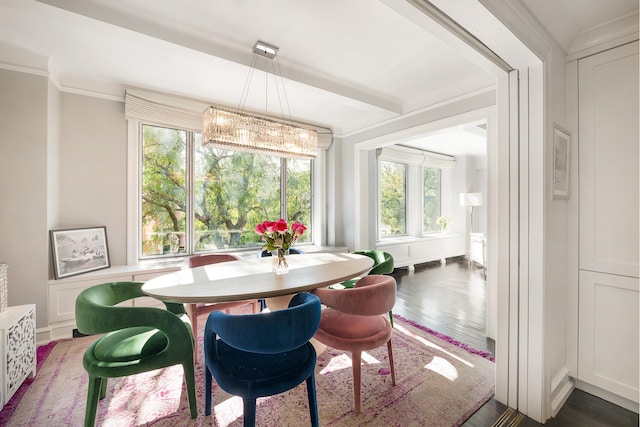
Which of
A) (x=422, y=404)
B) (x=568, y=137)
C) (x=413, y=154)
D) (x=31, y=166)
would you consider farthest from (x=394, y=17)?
(x=413, y=154)

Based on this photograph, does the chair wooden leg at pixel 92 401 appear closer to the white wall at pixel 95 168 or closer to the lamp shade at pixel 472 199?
the white wall at pixel 95 168

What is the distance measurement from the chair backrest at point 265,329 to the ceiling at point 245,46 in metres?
1.46

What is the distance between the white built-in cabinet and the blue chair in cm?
188

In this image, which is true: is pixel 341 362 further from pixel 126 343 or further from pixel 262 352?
pixel 126 343

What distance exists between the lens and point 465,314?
10.4ft

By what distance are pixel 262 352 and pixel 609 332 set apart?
2.17 m

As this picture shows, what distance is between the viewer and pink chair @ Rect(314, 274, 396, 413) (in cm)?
153

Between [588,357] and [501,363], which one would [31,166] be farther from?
[588,357]

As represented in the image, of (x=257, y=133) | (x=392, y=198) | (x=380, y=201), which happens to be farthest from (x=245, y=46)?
(x=392, y=198)

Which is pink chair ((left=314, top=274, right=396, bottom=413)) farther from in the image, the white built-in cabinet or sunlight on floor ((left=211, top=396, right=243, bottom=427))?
the white built-in cabinet

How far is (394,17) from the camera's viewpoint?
1895 mm

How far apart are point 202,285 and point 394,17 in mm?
2199

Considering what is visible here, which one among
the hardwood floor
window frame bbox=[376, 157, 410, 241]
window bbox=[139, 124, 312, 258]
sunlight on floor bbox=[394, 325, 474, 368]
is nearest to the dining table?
sunlight on floor bbox=[394, 325, 474, 368]

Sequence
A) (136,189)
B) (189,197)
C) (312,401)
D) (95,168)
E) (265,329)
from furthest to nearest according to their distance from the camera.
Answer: (189,197), (136,189), (95,168), (312,401), (265,329)
